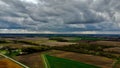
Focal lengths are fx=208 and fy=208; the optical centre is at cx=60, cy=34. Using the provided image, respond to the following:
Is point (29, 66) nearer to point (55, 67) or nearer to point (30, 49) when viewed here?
point (55, 67)

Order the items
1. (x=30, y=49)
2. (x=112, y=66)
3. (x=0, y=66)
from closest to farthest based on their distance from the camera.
Result: (x=0, y=66) → (x=112, y=66) → (x=30, y=49)

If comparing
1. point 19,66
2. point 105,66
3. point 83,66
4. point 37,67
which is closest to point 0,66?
point 19,66

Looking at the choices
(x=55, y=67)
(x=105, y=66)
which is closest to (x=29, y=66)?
(x=55, y=67)

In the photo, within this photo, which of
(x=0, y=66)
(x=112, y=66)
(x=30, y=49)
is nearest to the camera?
(x=0, y=66)

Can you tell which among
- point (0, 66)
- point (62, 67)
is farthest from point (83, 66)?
point (0, 66)

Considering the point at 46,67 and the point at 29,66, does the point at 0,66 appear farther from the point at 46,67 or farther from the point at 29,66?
the point at 46,67

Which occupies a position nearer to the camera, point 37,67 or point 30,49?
point 37,67

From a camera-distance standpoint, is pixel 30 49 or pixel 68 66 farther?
pixel 30 49

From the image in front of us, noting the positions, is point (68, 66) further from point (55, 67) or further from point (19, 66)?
point (19, 66)
